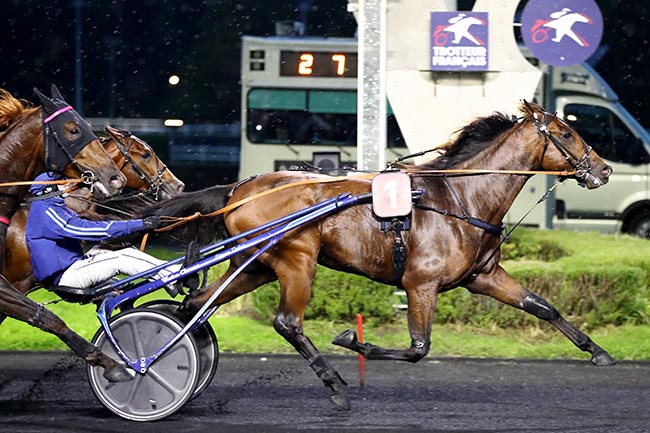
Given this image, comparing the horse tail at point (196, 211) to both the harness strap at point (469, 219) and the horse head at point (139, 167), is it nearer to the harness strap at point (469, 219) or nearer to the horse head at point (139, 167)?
the horse head at point (139, 167)

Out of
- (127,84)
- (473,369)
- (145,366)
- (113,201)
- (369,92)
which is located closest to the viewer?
(145,366)

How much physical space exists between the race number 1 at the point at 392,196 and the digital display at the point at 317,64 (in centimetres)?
461

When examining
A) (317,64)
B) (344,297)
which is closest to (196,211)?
(344,297)

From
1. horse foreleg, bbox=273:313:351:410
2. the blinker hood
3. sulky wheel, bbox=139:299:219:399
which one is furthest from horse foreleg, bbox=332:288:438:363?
the blinker hood

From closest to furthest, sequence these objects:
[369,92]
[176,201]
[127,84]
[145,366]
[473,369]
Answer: [145,366] → [176,201] → [473,369] → [369,92] → [127,84]

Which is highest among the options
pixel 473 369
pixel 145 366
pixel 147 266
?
pixel 147 266

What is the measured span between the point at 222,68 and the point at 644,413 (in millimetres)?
5990

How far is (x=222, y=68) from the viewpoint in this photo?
36.9ft

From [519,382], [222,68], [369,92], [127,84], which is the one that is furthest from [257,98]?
[519,382]

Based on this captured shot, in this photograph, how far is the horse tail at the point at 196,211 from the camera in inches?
276

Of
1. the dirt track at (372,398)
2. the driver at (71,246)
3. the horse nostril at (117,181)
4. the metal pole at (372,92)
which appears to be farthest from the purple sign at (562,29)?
the horse nostril at (117,181)

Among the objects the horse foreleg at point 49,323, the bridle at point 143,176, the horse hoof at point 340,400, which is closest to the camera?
the horse foreleg at point 49,323

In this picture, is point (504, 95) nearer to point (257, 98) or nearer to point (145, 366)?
point (257, 98)

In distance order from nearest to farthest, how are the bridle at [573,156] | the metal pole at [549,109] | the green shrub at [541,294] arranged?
1. the bridle at [573,156]
2. the green shrub at [541,294]
3. the metal pole at [549,109]
